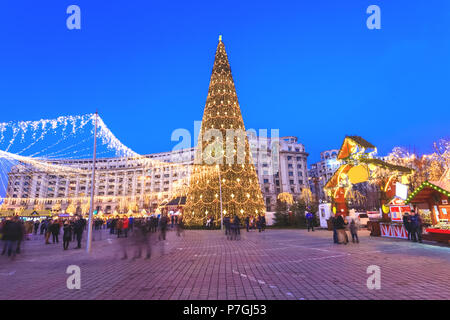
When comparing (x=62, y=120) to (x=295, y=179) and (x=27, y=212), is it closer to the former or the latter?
(x=27, y=212)

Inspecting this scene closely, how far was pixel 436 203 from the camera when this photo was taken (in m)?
15.2

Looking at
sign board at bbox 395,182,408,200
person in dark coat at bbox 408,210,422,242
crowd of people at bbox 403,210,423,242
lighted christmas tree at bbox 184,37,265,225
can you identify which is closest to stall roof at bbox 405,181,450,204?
sign board at bbox 395,182,408,200

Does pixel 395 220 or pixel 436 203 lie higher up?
pixel 436 203

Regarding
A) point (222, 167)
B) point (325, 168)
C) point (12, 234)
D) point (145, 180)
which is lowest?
point (12, 234)

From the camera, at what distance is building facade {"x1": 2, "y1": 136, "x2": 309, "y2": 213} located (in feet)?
262

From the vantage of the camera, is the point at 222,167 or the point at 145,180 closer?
Answer: the point at 222,167

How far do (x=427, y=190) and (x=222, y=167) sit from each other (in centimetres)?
1713

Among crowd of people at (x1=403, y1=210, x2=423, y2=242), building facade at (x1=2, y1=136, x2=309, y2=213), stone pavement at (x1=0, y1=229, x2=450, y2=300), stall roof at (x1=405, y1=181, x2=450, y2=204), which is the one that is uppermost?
building facade at (x1=2, y1=136, x2=309, y2=213)

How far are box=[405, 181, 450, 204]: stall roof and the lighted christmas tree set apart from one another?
550 inches

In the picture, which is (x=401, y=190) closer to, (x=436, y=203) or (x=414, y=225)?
(x=436, y=203)

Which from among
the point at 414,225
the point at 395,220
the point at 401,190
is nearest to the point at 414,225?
the point at 414,225

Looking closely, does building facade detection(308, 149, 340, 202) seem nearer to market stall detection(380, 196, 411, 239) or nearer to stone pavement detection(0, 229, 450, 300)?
market stall detection(380, 196, 411, 239)

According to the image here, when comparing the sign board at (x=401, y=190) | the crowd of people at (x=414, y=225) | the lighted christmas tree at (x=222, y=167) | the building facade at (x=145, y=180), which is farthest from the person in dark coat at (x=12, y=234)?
the building facade at (x=145, y=180)

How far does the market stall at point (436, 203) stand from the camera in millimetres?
13305
